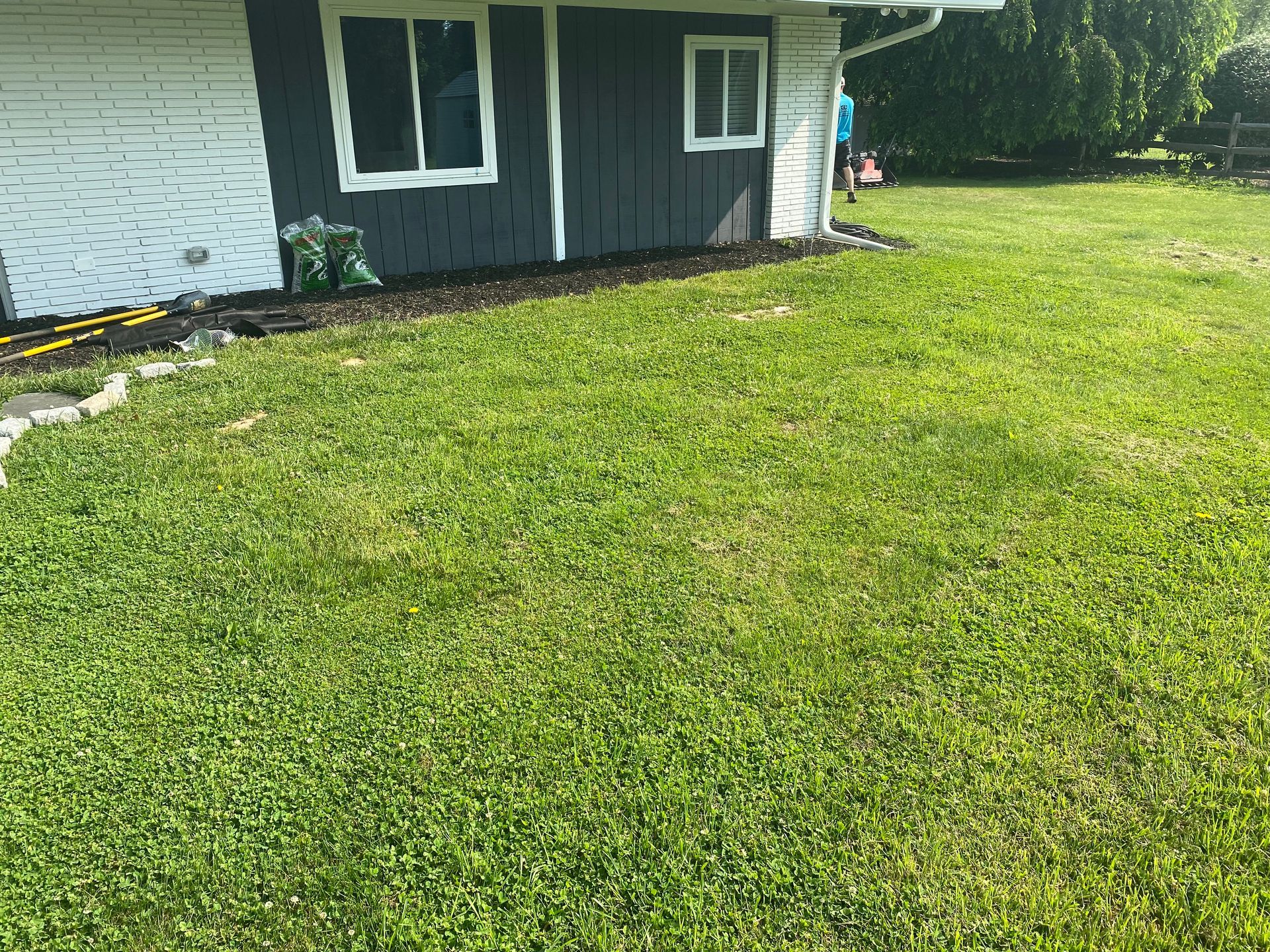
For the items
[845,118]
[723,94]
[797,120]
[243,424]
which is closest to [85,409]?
[243,424]

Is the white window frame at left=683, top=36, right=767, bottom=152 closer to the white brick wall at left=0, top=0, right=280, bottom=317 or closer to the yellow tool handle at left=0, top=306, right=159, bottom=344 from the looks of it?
the white brick wall at left=0, top=0, right=280, bottom=317

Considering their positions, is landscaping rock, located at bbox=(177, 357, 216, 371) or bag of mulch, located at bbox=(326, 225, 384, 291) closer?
landscaping rock, located at bbox=(177, 357, 216, 371)

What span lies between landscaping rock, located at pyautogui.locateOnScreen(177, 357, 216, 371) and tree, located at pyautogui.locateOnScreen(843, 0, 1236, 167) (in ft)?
53.9

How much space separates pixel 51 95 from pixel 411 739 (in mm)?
6306

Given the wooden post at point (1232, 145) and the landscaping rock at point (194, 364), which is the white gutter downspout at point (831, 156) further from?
the wooden post at point (1232, 145)

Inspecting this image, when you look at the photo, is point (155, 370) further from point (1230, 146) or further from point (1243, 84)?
point (1243, 84)

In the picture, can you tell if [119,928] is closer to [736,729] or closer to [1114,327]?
[736,729]

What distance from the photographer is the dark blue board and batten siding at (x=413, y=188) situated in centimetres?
719

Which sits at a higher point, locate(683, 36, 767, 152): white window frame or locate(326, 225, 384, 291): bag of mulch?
locate(683, 36, 767, 152): white window frame

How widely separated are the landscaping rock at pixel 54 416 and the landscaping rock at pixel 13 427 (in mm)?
50

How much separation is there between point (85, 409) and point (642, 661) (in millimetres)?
3776

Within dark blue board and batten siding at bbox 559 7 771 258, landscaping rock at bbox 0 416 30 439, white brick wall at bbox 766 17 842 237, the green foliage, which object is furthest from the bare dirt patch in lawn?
the green foliage

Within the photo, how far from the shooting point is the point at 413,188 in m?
8.12

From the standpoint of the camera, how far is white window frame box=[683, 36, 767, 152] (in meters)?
9.48
